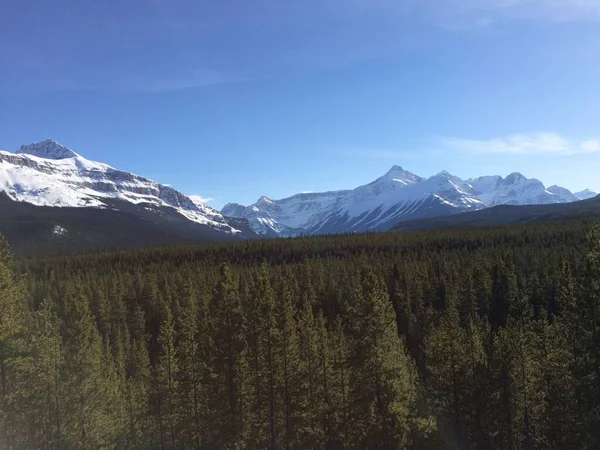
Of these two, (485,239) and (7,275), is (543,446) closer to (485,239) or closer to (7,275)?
(7,275)

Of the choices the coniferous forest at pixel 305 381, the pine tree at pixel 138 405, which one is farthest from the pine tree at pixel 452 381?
the pine tree at pixel 138 405

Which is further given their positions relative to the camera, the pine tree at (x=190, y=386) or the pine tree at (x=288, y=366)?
the pine tree at (x=190, y=386)

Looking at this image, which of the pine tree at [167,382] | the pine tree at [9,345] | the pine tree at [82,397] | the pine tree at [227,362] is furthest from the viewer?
the pine tree at [167,382]

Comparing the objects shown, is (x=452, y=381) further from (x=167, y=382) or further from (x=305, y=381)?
(x=167, y=382)

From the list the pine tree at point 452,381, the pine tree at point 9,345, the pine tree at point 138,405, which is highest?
the pine tree at point 9,345

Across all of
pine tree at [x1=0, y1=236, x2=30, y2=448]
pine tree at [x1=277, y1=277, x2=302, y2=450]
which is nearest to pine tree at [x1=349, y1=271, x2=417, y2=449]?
pine tree at [x1=277, y1=277, x2=302, y2=450]

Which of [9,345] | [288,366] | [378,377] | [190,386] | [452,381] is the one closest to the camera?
[9,345]

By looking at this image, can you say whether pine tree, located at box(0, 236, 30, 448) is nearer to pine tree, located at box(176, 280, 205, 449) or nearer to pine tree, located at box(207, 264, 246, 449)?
pine tree, located at box(176, 280, 205, 449)

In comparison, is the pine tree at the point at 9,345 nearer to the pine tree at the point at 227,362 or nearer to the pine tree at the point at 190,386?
the pine tree at the point at 190,386

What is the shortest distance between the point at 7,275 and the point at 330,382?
23.4 meters

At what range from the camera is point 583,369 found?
24.9 meters

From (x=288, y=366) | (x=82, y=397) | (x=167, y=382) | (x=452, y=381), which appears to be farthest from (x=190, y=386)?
(x=452, y=381)

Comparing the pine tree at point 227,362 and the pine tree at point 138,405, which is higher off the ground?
the pine tree at point 227,362

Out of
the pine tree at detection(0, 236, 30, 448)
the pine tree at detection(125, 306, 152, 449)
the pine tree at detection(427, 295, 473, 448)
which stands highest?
the pine tree at detection(0, 236, 30, 448)
